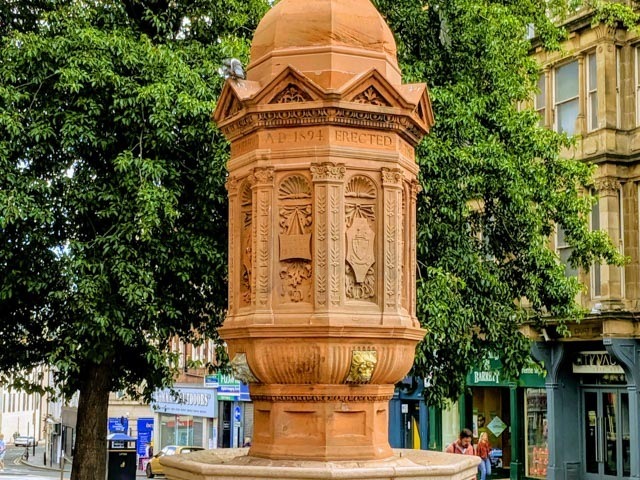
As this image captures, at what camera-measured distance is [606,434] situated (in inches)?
1041

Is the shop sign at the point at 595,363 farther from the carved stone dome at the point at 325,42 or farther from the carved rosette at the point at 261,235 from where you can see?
the carved rosette at the point at 261,235

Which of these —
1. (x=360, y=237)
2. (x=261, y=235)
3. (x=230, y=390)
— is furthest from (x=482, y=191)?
(x=230, y=390)

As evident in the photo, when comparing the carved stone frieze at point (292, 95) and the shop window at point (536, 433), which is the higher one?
the carved stone frieze at point (292, 95)

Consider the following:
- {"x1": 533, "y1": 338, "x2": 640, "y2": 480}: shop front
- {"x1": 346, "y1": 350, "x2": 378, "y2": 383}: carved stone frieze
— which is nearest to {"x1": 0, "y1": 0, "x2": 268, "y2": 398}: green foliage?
{"x1": 346, "y1": 350, "x2": 378, "y2": 383}: carved stone frieze

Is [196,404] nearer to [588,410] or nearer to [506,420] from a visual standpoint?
[506,420]

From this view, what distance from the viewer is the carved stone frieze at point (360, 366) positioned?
9070 millimetres

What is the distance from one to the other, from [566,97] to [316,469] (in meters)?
21.4

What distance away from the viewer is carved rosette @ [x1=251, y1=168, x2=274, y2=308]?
30.4ft

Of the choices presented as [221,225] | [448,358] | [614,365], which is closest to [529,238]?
[448,358]

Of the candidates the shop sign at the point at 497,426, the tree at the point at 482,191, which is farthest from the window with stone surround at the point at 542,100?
the tree at the point at 482,191

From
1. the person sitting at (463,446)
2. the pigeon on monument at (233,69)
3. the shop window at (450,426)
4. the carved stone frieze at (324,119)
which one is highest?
the pigeon on monument at (233,69)

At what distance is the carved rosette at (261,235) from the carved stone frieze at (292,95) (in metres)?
0.62

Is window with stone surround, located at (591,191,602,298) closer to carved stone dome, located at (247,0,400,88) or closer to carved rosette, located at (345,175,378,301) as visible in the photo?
carved stone dome, located at (247,0,400,88)

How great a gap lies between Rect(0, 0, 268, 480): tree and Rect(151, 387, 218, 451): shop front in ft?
94.0
